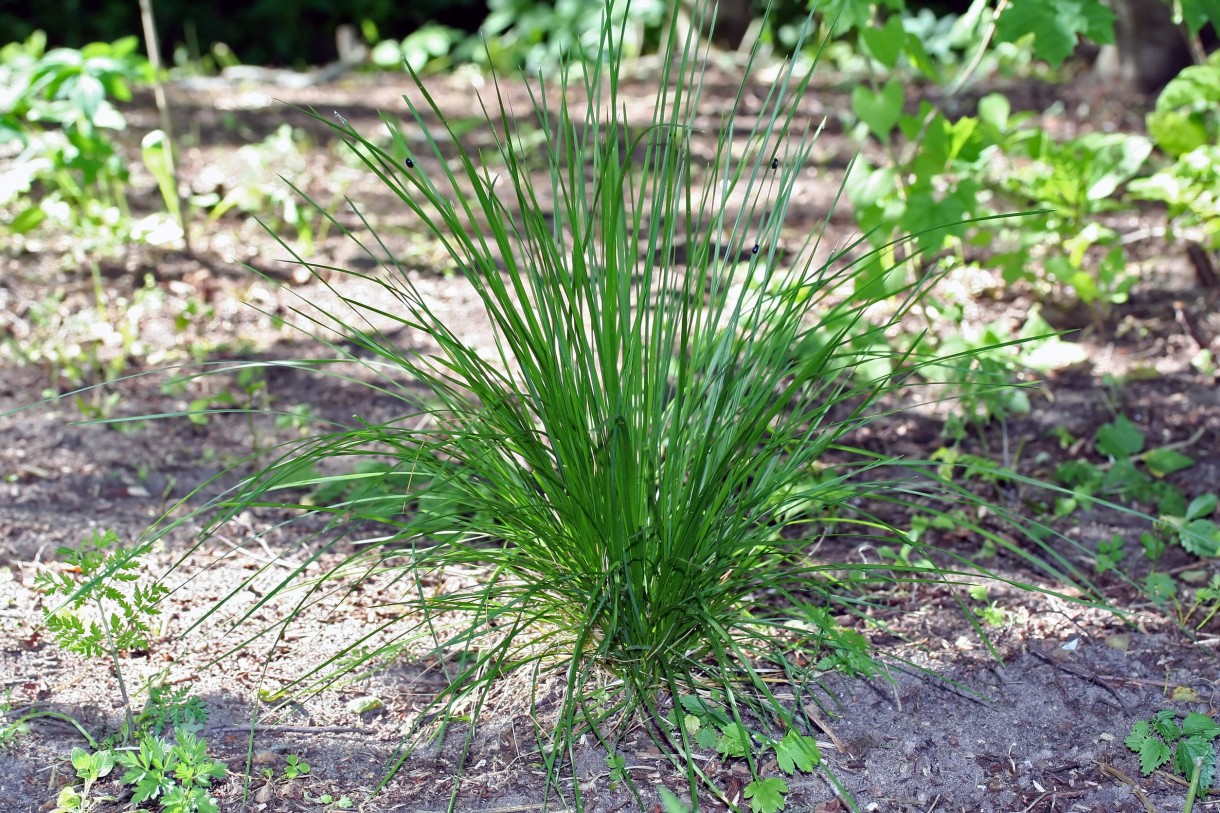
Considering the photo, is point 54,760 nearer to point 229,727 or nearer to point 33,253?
point 229,727

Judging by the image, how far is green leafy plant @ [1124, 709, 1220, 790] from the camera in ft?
5.15

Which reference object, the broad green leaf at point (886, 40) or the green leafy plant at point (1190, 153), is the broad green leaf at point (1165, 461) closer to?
the green leafy plant at point (1190, 153)

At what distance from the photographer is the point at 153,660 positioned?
1.79 metres

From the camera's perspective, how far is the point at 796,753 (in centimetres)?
155

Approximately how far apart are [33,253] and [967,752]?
3.23 m

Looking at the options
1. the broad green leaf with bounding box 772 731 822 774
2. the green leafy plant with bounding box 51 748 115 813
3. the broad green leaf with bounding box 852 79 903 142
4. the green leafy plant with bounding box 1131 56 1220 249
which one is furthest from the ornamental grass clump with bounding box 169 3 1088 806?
the green leafy plant with bounding box 1131 56 1220 249

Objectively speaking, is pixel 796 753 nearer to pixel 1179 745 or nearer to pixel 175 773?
pixel 1179 745

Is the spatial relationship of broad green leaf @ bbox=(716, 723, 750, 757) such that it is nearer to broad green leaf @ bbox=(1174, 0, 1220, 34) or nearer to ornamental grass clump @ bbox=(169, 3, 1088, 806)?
ornamental grass clump @ bbox=(169, 3, 1088, 806)

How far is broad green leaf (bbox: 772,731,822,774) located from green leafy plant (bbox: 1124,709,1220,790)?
0.48m

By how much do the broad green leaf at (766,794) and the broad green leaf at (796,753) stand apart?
0.05 meters

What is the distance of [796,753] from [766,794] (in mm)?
93

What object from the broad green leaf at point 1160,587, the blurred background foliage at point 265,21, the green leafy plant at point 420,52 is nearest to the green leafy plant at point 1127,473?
Result: the broad green leaf at point 1160,587

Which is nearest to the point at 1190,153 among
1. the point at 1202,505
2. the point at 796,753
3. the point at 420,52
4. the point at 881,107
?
the point at 881,107

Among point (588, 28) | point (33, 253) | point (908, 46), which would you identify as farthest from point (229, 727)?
point (588, 28)
